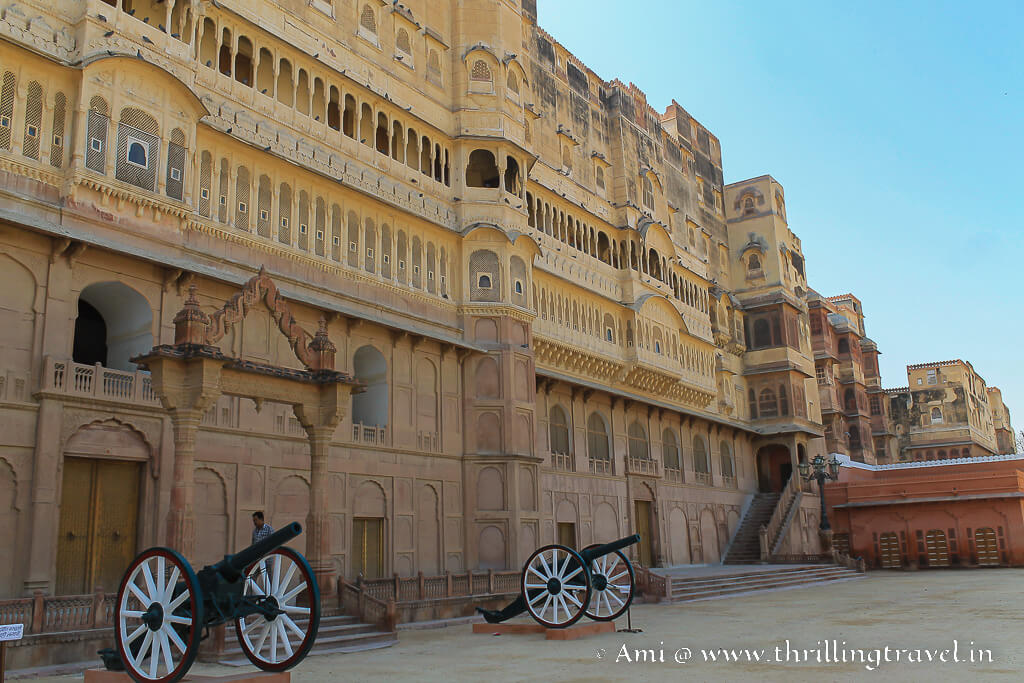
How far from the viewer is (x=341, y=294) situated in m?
20.5

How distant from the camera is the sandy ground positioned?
10477 mm

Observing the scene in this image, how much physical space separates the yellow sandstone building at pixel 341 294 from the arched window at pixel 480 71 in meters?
0.10

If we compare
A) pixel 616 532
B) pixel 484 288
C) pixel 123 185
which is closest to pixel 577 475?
pixel 616 532

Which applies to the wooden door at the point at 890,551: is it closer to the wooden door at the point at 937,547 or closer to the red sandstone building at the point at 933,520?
the red sandstone building at the point at 933,520

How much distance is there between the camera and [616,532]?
30922mm

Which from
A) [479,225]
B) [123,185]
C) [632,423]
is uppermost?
[479,225]

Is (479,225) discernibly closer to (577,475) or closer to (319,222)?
(319,222)

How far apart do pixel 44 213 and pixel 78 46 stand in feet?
11.0

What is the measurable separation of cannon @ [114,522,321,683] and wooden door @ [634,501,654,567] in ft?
78.8

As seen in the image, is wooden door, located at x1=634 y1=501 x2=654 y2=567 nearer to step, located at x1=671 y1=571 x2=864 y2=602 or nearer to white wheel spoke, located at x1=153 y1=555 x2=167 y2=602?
step, located at x1=671 y1=571 x2=864 y2=602

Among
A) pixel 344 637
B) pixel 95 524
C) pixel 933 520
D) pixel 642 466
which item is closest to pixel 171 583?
pixel 344 637

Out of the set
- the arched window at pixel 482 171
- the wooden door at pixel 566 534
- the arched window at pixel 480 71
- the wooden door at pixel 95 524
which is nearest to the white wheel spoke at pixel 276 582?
the wooden door at pixel 95 524

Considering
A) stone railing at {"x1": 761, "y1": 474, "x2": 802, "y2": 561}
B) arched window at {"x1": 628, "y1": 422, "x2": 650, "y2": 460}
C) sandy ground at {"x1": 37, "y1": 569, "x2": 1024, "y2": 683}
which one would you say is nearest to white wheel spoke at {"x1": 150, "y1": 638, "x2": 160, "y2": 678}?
sandy ground at {"x1": 37, "y1": 569, "x2": 1024, "y2": 683}

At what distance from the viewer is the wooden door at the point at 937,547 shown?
37.4 metres
